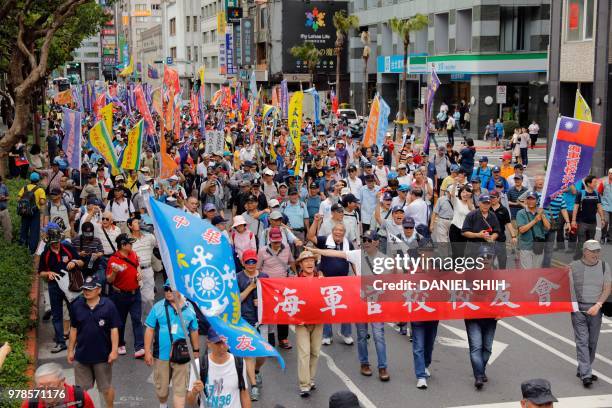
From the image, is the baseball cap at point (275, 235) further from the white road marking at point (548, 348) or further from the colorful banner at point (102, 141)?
the colorful banner at point (102, 141)

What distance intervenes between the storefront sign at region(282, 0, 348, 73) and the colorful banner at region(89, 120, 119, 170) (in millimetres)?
54781

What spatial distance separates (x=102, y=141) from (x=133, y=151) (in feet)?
2.62

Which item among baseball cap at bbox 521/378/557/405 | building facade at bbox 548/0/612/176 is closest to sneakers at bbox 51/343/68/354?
baseball cap at bbox 521/378/557/405

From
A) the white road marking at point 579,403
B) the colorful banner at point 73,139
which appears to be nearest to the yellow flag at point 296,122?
the colorful banner at point 73,139

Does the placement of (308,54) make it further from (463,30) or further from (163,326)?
(163,326)

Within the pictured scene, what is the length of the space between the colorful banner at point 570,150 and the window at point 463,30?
117 feet

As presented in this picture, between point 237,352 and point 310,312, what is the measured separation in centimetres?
231

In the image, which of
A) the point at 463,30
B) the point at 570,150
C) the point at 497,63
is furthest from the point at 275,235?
the point at 463,30

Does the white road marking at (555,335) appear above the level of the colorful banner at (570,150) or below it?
below

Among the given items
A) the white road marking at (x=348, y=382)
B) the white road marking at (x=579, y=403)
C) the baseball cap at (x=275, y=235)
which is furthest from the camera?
the baseball cap at (x=275, y=235)

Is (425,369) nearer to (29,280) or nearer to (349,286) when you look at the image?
(349,286)

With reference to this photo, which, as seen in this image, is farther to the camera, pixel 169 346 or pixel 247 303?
pixel 247 303

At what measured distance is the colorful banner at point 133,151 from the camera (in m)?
17.4

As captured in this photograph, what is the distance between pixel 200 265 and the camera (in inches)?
264
